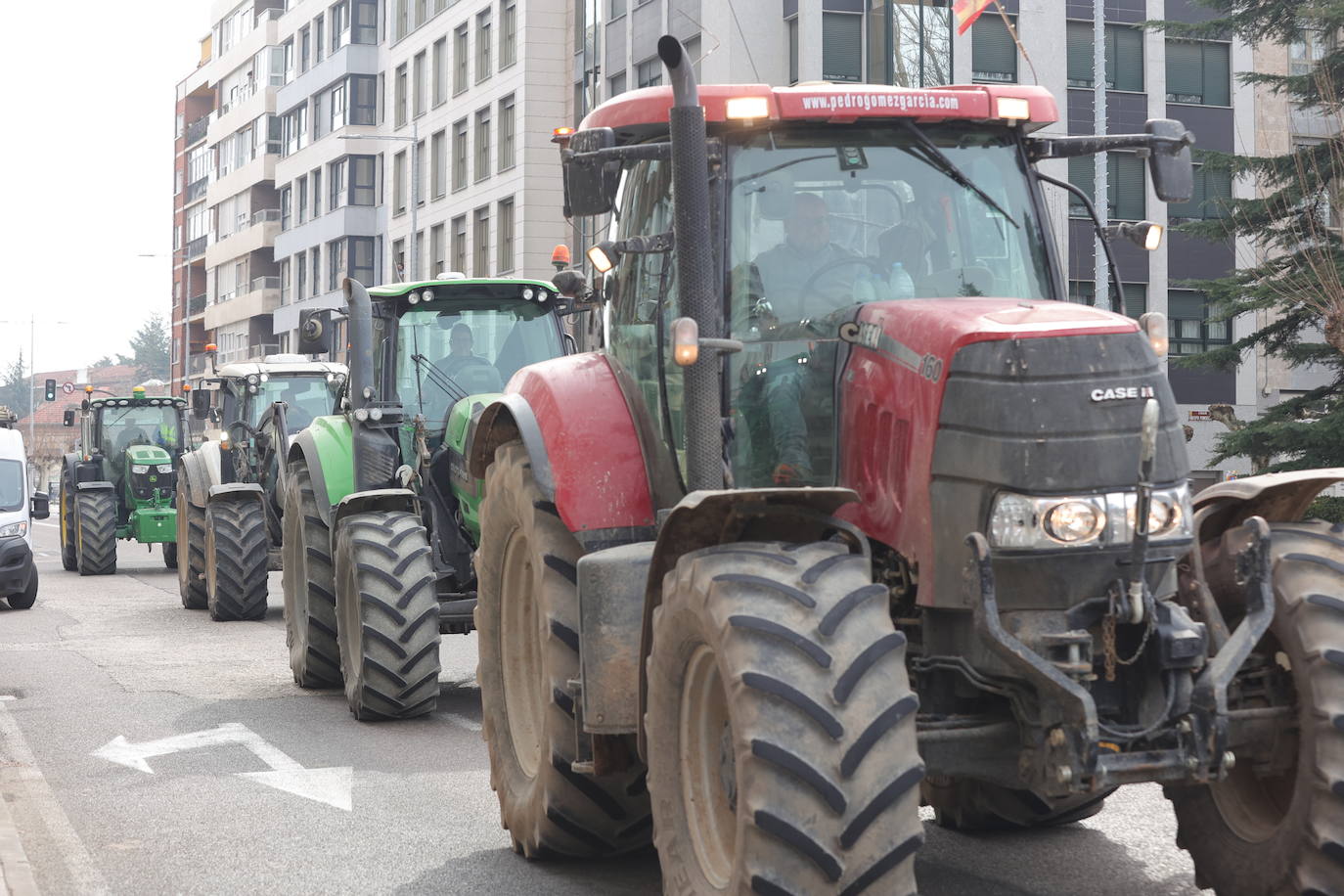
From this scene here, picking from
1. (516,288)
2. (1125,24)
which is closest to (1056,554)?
(516,288)

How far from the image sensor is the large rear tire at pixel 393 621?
10930mm

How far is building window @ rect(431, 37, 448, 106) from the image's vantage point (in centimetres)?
5966

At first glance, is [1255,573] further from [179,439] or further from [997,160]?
[179,439]

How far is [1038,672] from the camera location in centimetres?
508

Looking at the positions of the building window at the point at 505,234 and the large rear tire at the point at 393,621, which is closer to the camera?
the large rear tire at the point at 393,621

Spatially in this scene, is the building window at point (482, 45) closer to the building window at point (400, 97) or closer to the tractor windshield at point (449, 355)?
the building window at point (400, 97)

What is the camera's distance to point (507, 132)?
5434cm

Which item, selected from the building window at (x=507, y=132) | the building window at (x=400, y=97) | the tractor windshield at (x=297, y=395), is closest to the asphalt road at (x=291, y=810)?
the tractor windshield at (x=297, y=395)

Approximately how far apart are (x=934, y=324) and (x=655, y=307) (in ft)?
4.61

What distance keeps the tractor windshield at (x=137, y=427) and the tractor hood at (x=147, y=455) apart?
1.55 feet

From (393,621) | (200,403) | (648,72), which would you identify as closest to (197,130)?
(648,72)

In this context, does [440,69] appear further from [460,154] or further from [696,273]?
[696,273]

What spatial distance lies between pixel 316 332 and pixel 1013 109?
7786mm

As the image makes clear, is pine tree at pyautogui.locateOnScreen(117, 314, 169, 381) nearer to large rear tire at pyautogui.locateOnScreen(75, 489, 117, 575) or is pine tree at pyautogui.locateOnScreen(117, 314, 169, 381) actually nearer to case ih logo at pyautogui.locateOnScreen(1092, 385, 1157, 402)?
large rear tire at pyautogui.locateOnScreen(75, 489, 117, 575)
